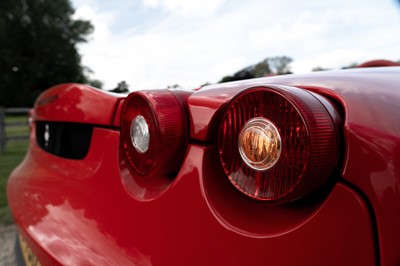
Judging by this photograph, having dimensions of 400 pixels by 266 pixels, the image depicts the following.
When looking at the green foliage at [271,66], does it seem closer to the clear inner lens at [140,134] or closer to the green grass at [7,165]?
the clear inner lens at [140,134]

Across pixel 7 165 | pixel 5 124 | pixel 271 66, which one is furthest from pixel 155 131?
pixel 5 124

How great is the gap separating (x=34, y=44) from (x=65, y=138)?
146ft

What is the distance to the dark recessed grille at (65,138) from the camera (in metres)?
1.39

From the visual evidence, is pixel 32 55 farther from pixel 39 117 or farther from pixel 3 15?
pixel 39 117

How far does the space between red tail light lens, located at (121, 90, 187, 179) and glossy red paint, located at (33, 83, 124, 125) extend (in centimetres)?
19

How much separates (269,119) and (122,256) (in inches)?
20.4

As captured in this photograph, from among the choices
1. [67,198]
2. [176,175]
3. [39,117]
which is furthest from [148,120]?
[39,117]

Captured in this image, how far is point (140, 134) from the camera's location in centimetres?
98

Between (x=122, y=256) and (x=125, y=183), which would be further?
(x=125, y=183)

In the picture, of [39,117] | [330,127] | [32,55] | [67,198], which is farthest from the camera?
[32,55]

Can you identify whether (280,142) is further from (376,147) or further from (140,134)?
(140,134)

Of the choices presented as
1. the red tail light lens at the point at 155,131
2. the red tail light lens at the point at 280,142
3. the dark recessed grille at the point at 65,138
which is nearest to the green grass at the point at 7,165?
the dark recessed grille at the point at 65,138

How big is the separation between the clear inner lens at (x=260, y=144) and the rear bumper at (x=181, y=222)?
130 mm

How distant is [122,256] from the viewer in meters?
0.92
